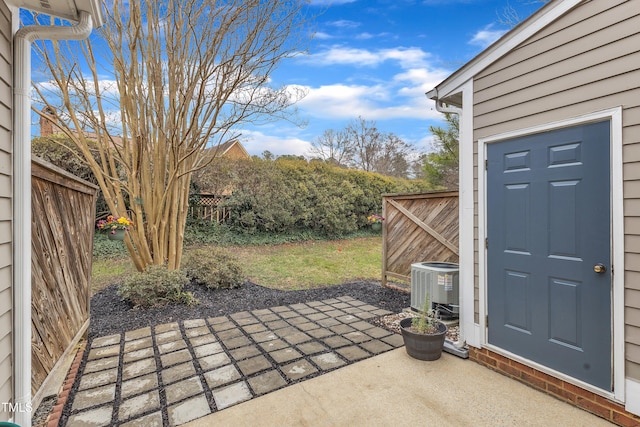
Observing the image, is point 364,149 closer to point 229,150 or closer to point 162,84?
point 229,150

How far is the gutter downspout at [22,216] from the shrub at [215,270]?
→ 3302 mm

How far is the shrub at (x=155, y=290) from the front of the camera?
13.3 feet

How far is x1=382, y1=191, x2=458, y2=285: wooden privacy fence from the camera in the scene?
433cm

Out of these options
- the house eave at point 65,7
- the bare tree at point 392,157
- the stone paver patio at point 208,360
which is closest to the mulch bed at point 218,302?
the stone paver patio at point 208,360

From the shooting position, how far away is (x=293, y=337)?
127 inches

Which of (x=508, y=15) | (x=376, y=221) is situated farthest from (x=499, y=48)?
(x=508, y=15)

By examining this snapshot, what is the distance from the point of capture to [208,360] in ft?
8.93

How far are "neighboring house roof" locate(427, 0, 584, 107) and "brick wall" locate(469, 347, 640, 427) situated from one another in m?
2.56

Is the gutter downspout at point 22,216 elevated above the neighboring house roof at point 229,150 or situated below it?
below

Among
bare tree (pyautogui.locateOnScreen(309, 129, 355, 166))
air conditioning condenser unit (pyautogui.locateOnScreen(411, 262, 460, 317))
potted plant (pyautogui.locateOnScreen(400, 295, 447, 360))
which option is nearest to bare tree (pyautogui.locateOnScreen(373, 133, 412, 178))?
bare tree (pyautogui.locateOnScreen(309, 129, 355, 166))

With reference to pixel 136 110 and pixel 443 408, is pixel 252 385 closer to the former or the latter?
pixel 443 408

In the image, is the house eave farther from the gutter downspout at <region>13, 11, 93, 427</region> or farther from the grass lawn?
the grass lawn

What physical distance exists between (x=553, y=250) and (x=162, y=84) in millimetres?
5249

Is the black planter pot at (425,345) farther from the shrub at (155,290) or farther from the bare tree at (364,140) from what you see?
the bare tree at (364,140)
